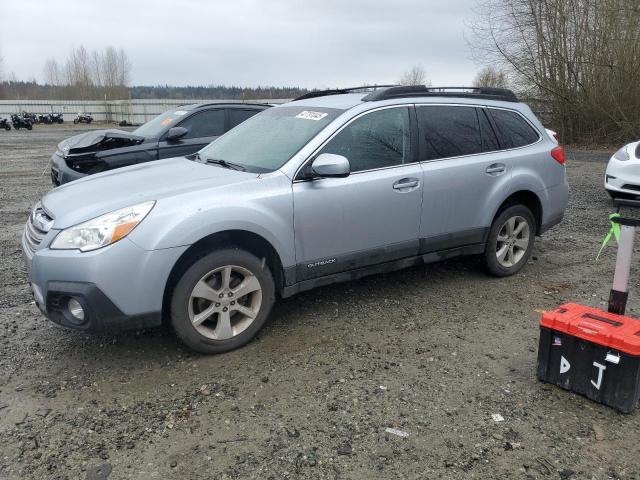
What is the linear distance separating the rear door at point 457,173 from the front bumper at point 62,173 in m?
5.11

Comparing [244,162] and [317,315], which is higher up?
[244,162]

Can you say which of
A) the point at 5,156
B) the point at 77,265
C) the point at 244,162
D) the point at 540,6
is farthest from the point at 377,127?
the point at 540,6

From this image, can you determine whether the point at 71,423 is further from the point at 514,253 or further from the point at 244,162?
the point at 514,253

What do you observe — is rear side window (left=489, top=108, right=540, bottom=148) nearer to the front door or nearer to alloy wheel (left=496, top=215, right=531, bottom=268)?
alloy wheel (left=496, top=215, right=531, bottom=268)

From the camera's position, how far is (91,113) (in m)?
57.9

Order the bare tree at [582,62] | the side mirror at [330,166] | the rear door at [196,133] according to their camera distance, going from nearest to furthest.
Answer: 1. the side mirror at [330,166]
2. the rear door at [196,133]
3. the bare tree at [582,62]

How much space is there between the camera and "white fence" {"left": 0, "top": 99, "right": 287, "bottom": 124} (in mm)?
48688

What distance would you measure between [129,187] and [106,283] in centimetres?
88

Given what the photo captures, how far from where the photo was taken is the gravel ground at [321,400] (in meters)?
2.68

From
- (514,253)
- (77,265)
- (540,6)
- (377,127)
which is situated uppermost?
(540,6)

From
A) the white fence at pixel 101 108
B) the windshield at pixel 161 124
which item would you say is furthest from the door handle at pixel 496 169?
the white fence at pixel 101 108

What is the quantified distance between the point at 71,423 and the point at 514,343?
2.97 metres

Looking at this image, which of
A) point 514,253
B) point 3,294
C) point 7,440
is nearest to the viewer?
point 7,440

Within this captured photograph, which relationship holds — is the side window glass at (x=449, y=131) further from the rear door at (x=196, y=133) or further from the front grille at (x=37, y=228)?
the rear door at (x=196, y=133)
